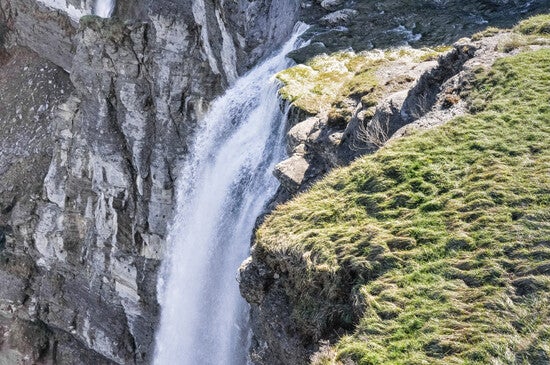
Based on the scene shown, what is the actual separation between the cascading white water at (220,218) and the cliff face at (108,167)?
58.9 inches

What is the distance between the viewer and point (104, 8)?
29641 millimetres

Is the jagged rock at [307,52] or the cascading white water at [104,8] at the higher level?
the cascading white water at [104,8]

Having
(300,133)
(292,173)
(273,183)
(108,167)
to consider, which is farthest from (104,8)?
(292,173)

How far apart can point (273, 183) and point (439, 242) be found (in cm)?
829

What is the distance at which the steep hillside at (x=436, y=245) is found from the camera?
8.40m

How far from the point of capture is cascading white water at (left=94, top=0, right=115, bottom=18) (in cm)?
2859

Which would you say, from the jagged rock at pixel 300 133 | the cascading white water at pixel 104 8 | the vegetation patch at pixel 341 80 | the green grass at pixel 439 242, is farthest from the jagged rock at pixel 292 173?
the cascading white water at pixel 104 8

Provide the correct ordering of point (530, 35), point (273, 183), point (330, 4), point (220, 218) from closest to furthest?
point (530, 35) → point (273, 183) → point (220, 218) → point (330, 4)

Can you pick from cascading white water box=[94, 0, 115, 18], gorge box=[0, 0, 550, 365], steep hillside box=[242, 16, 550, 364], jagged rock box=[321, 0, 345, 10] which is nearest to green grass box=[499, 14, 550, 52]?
gorge box=[0, 0, 550, 365]

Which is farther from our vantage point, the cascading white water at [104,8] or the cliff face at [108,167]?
the cascading white water at [104,8]

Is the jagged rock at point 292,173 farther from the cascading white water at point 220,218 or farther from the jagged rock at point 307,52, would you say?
the jagged rock at point 307,52

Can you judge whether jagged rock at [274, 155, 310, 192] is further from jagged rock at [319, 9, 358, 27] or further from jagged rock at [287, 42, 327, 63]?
jagged rock at [319, 9, 358, 27]

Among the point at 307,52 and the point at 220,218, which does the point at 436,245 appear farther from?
the point at 307,52

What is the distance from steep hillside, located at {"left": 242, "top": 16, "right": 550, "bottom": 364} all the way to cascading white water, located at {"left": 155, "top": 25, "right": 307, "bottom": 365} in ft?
19.1
